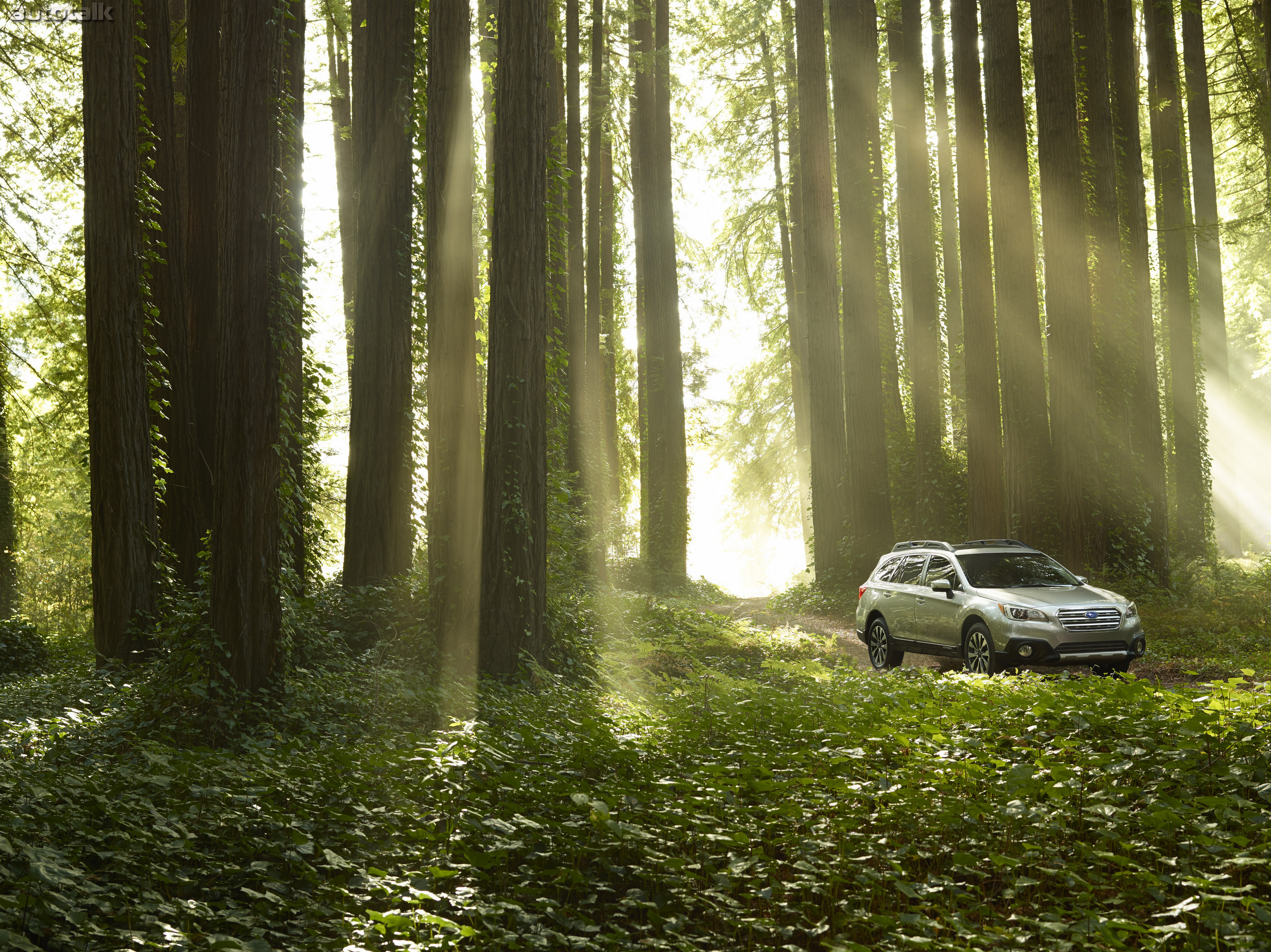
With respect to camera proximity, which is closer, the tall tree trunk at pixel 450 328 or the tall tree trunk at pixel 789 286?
the tall tree trunk at pixel 450 328

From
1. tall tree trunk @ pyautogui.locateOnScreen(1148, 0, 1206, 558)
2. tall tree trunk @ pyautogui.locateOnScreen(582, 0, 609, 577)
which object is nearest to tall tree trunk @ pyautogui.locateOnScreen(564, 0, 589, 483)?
tall tree trunk @ pyautogui.locateOnScreen(582, 0, 609, 577)

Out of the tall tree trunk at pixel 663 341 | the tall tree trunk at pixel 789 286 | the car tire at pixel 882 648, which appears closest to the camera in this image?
the car tire at pixel 882 648

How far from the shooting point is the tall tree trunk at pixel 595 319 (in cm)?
2170

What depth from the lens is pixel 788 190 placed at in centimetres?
3072

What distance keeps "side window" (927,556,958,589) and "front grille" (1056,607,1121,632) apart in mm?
1685

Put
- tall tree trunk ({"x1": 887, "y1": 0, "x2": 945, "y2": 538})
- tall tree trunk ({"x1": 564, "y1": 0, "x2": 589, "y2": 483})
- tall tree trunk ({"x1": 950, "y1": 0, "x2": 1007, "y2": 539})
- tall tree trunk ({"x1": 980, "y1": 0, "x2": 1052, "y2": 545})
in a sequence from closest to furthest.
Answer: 1. tall tree trunk ({"x1": 980, "y1": 0, "x2": 1052, "y2": 545})
2. tall tree trunk ({"x1": 950, "y1": 0, "x2": 1007, "y2": 539})
3. tall tree trunk ({"x1": 887, "y1": 0, "x2": 945, "y2": 538})
4. tall tree trunk ({"x1": 564, "y1": 0, "x2": 589, "y2": 483})

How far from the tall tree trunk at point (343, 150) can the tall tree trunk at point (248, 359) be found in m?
11.1

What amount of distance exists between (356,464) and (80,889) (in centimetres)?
843

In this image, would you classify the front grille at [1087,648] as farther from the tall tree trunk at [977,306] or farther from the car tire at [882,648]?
the tall tree trunk at [977,306]

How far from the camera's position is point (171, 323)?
11742 millimetres

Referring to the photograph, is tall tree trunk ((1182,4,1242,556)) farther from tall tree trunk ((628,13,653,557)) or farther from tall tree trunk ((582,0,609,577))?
tall tree trunk ((582,0,609,577))

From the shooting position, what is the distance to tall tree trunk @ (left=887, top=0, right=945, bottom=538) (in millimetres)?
20828

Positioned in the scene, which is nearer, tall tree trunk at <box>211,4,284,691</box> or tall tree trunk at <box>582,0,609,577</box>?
tall tree trunk at <box>211,4,284,691</box>

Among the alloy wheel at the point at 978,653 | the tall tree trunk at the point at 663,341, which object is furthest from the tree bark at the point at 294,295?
the tall tree trunk at the point at 663,341
